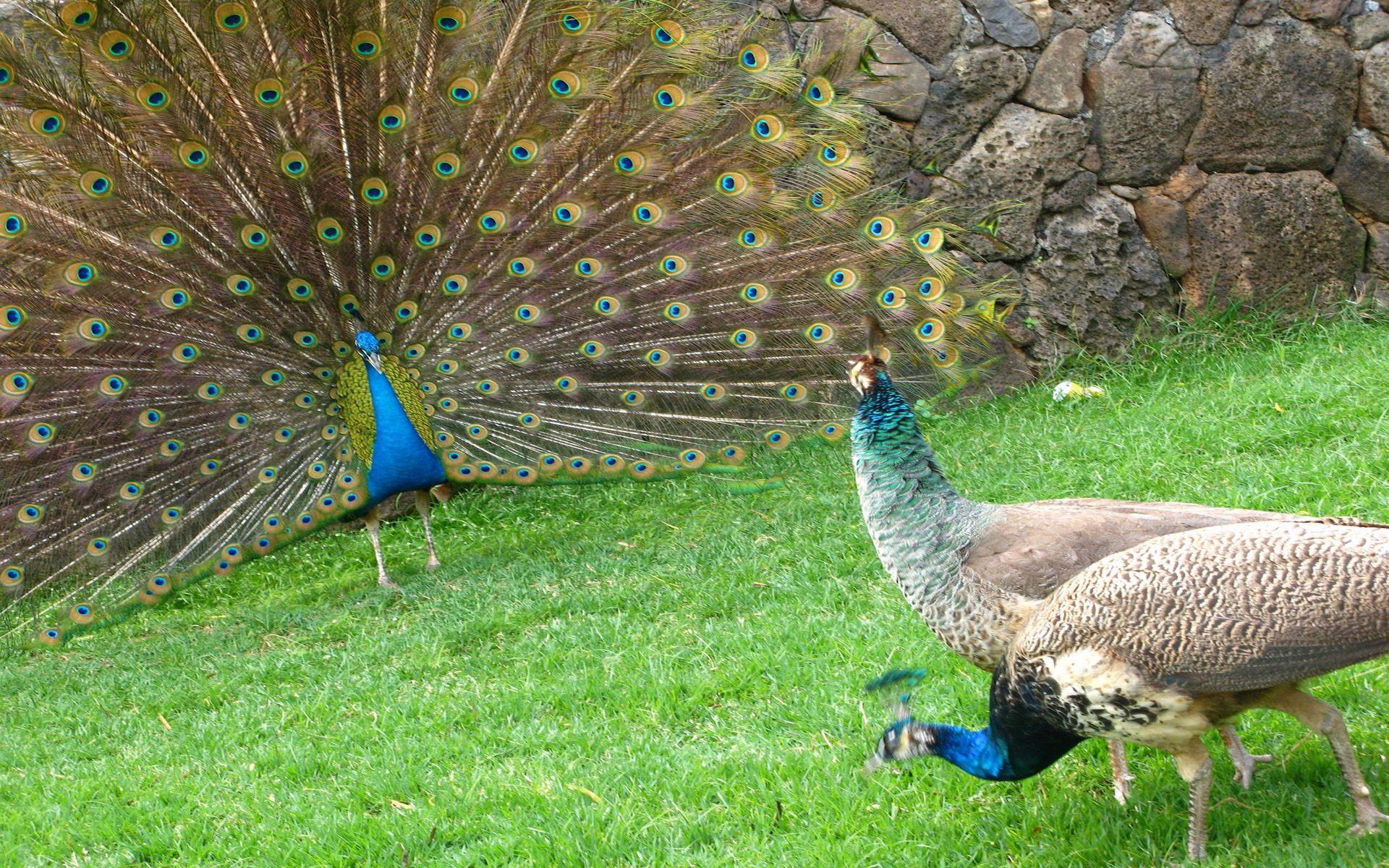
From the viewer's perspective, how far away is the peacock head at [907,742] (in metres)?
2.47

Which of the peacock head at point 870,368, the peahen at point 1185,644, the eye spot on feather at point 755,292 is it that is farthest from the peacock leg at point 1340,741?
the eye spot on feather at point 755,292

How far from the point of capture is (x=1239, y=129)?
713 cm

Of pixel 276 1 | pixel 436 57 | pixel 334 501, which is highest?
pixel 276 1

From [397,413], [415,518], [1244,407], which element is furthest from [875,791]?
[415,518]

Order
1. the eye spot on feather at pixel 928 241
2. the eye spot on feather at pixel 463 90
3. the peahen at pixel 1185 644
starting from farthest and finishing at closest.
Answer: the eye spot on feather at pixel 928 241 → the eye spot on feather at pixel 463 90 → the peahen at pixel 1185 644

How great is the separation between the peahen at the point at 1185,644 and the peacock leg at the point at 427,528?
373 centimetres

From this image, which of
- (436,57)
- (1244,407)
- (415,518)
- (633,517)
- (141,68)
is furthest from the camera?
(415,518)

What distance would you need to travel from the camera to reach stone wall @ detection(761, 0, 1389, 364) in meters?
7.11

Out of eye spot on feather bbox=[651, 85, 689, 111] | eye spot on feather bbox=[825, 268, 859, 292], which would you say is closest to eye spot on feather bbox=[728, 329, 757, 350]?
eye spot on feather bbox=[825, 268, 859, 292]

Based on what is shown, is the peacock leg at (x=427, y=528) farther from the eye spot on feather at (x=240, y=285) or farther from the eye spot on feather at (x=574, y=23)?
the eye spot on feather at (x=574, y=23)

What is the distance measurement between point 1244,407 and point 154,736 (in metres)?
4.71

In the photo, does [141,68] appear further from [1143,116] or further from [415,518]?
[1143,116]

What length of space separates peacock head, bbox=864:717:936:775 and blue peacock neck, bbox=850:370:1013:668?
1.09 feet

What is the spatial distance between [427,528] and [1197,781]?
414 centimetres
